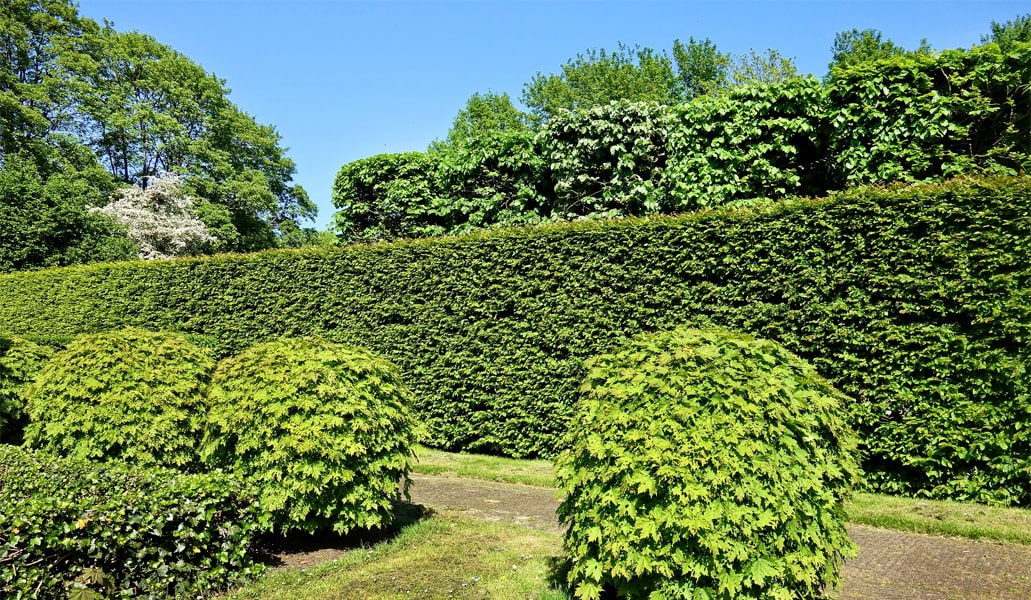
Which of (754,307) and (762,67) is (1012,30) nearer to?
(762,67)

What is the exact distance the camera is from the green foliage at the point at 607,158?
1019 centimetres

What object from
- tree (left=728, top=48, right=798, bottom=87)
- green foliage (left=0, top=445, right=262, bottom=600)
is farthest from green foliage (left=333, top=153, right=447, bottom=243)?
tree (left=728, top=48, right=798, bottom=87)

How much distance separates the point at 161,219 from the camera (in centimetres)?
2728

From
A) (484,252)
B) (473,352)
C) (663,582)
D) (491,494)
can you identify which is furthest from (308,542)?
(484,252)

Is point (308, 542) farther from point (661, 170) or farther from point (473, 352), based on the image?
point (661, 170)

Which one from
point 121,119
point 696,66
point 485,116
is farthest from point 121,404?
point 696,66

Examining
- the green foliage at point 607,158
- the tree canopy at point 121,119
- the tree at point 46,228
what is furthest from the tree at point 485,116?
the green foliage at point 607,158

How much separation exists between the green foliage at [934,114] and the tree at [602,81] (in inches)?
906

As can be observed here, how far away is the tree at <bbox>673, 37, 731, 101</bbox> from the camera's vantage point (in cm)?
3198

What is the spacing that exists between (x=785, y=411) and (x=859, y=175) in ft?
20.5

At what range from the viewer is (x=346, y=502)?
5.47 meters

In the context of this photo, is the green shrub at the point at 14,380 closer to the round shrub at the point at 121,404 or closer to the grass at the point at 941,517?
the round shrub at the point at 121,404

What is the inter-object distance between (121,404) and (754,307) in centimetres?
728

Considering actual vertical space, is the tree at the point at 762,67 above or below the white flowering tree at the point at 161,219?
above
